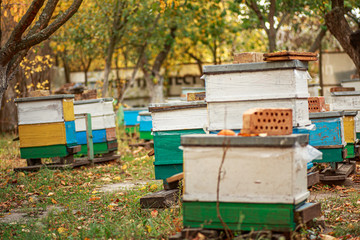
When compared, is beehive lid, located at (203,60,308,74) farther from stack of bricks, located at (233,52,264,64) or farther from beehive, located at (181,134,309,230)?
beehive, located at (181,134,309,230)

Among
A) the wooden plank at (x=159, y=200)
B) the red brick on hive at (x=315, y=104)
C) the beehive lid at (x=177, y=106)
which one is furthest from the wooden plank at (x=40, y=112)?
the red brick on hive at (x=315, y=104)

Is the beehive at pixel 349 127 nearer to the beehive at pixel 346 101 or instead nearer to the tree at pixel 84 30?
the beehive at pixel 346 101

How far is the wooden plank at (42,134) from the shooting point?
1090 centimetres

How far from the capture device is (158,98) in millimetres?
24469

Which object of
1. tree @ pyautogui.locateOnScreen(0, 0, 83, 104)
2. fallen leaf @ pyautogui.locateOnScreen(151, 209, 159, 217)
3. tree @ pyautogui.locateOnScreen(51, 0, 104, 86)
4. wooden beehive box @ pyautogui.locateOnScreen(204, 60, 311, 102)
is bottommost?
fallen leaf @ pyautogui.locateOnScreen(151, 209, 159, 217)

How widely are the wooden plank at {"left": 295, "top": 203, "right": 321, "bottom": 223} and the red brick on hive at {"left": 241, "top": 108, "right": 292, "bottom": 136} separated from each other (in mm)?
753

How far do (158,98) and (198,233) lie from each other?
19.8 m

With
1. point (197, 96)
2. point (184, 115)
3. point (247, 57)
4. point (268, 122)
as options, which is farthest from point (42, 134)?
point (268, 122)

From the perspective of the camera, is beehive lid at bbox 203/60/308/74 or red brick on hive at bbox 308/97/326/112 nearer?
beehive lid at bbox 203/60/308/74

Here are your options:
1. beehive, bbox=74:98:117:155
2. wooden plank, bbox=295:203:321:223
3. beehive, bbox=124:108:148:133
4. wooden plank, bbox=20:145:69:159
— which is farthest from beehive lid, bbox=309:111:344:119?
→ beehive, bbox=124:108:148:133

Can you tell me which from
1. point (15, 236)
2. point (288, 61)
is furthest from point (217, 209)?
point (15, 236)

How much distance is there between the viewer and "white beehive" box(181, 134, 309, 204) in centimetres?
457

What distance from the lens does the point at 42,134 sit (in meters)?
11.0

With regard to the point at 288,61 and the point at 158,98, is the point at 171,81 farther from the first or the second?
the point at 288,61
